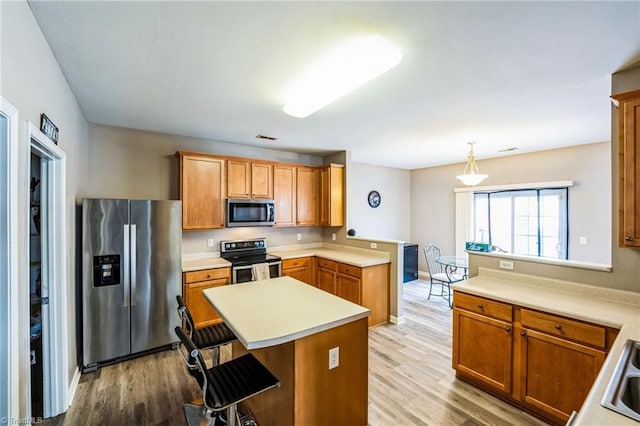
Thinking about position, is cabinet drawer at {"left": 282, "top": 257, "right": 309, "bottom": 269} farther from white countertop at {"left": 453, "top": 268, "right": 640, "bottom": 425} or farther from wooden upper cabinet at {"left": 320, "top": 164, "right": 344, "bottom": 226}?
white countertop at {"left": 453, "top": 268, "right": 640, "bottom": 425}

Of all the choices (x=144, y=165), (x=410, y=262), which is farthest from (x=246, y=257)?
(x=410, y=262)

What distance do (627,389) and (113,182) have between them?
4.63 metres

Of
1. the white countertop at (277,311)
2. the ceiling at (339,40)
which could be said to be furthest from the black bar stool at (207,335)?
the ceiling at (339,40)

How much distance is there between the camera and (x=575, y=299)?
7.02 ft

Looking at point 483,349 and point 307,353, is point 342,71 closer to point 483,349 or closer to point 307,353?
point 307,353

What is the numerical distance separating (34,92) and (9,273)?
→ 3.39 feet

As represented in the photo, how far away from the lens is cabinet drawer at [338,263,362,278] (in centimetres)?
373

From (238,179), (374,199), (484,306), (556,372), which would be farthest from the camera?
(374,199)

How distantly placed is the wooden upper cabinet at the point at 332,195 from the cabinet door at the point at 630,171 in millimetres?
3382

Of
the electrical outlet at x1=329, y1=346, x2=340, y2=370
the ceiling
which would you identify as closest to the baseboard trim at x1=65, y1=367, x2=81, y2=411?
the electrical outlet at x1=329, y1=346, x2=340, y2=370

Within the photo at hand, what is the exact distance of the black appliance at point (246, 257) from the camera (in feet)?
12.2

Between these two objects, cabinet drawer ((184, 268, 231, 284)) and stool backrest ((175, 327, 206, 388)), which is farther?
cabinet drawer ((184, 268, 231, 284))

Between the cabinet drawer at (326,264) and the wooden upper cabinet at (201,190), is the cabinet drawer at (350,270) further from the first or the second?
the wooden upper cabinet at (201,190)

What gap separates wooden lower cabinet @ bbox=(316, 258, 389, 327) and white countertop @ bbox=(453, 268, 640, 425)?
1335 millimetres
